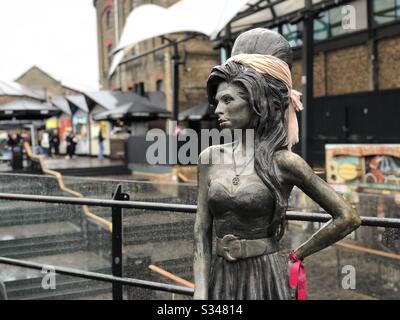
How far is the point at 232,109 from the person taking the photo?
1933mm

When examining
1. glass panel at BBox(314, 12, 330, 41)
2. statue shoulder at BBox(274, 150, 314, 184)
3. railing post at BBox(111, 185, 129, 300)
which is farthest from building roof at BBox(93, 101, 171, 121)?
statue shoulder at BBox(274, 150, 314, 184)

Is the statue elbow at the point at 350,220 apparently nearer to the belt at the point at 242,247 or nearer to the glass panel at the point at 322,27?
the belt at the point at 242,247

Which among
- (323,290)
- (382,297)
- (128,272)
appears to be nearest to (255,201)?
(128,272)

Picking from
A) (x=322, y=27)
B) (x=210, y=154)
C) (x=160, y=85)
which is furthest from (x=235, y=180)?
(x=160, y=85)

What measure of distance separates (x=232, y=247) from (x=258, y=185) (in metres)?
0.27

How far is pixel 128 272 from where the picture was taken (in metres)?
4.43

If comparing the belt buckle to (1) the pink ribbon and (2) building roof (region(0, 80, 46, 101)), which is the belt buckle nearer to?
(1) the pink ribbon

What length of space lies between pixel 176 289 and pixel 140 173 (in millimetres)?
17703

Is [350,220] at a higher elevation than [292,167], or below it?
below

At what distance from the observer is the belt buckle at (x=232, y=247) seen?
Answer: 1.91 metres

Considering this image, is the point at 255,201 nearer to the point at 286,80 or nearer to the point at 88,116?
the point at 286,80

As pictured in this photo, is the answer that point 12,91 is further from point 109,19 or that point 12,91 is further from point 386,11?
point 109,19

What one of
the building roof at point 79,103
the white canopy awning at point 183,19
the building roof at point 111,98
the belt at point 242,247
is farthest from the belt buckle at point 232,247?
the building roof at point 79,103

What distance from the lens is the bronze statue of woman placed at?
6.17 feet
